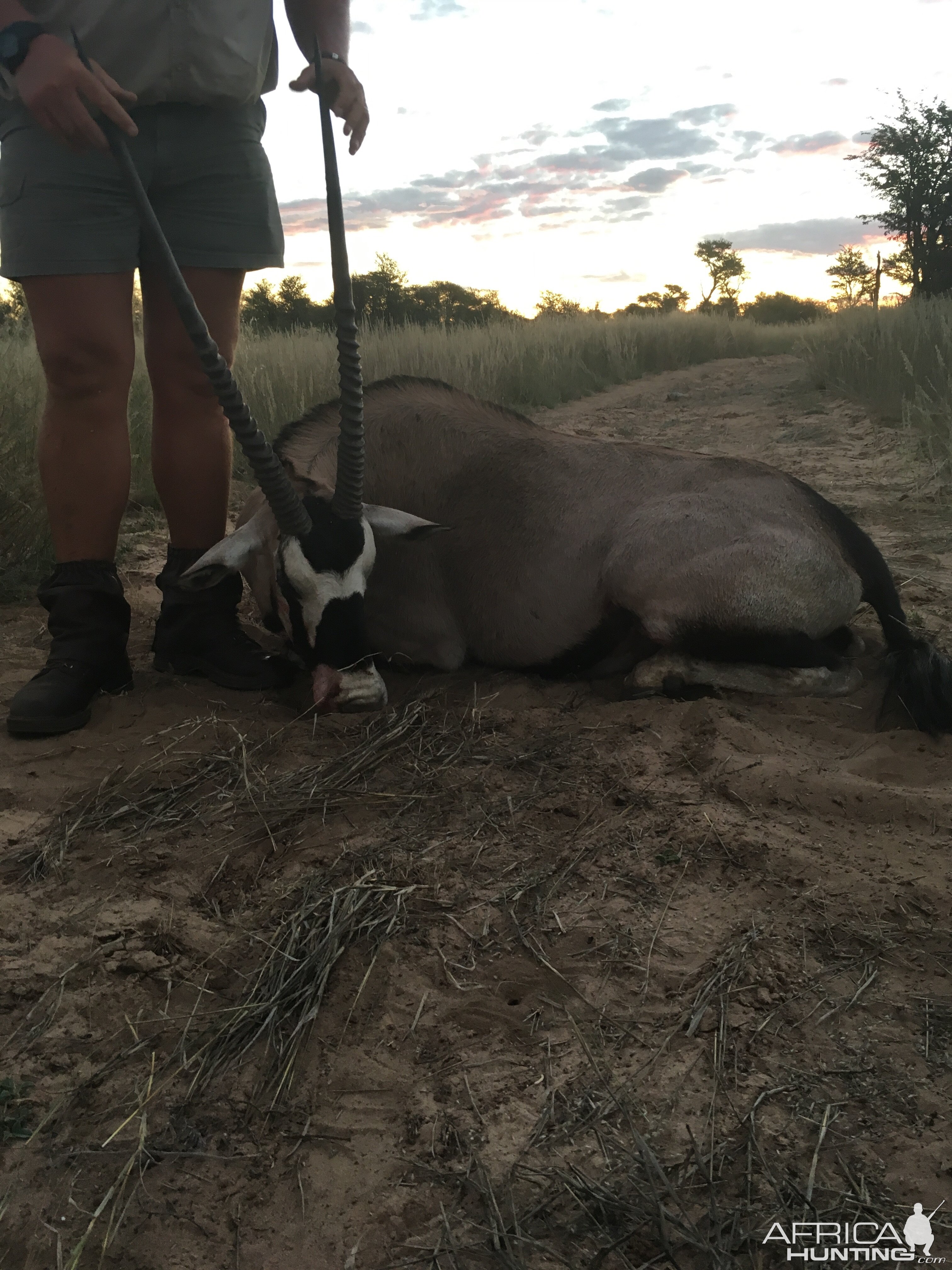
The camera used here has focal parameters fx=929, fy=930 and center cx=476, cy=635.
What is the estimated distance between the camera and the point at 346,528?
9.77 ft

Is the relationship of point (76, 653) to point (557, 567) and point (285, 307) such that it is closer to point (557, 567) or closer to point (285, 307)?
point (557, 567)

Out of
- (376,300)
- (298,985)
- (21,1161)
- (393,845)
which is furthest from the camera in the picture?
(376,300)

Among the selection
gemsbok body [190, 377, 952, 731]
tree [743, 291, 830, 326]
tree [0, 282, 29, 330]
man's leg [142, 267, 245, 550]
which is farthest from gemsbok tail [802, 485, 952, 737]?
tree [743, 291, 830, 326]

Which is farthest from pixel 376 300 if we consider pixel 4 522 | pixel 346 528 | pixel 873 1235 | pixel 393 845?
pixel 873 1235

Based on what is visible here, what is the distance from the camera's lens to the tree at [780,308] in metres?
29.3

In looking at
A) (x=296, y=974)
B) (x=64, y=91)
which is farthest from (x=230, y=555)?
(x=296, y=974)

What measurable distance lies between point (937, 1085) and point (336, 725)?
1.87 m

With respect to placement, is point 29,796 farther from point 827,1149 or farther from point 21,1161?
point 827,1149

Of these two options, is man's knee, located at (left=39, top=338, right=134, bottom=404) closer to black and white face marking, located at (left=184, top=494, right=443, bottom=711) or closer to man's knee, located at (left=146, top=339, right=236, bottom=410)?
man's knee, located at (left=146, top=339, right=236, bottom=410)

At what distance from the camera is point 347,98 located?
3023 mm

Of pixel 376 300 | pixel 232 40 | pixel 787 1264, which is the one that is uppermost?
pixel 376 300

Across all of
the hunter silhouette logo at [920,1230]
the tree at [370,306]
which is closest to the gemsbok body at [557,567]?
the hunter silhouette logo at [920,1230]

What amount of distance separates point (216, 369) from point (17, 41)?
0.94 meters

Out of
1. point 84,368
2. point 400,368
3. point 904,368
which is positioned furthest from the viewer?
point 400,368
